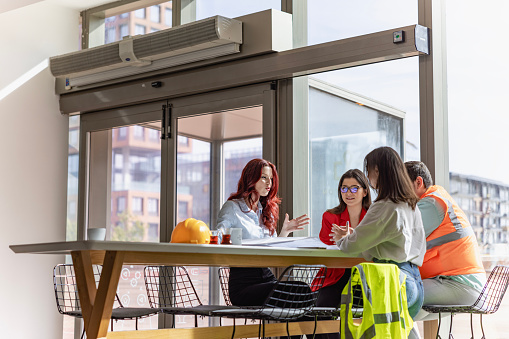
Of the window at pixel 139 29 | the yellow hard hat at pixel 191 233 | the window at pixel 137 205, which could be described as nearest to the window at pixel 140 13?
the window at pixel 139 29

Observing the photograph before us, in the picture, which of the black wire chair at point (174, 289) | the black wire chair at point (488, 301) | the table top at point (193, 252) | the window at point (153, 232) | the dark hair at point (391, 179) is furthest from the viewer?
the window at point (153, 232)

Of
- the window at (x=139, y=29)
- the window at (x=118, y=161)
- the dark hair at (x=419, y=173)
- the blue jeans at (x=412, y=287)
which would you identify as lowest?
the blue jeans at (x=412, y=287)

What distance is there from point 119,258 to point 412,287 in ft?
4.52

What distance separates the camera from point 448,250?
3.75m

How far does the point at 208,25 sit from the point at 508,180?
235cm

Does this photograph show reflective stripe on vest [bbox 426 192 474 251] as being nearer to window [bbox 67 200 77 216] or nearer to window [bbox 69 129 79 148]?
window [bbox 67 200 77 216]

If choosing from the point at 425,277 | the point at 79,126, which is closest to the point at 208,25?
the point at 79,126

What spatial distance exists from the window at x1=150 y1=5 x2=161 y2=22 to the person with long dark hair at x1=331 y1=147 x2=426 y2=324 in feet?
10.5

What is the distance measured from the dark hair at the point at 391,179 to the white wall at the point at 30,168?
3.71m

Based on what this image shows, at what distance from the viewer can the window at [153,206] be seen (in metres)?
5.83

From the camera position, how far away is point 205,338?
3.34m

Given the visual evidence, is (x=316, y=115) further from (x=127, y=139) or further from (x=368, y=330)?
(x=368, y=330)

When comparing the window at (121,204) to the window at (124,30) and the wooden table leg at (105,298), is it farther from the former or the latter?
the wooden table leg at (105,298)

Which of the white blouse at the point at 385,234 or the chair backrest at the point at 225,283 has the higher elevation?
the white blouse at the point at 385,234
